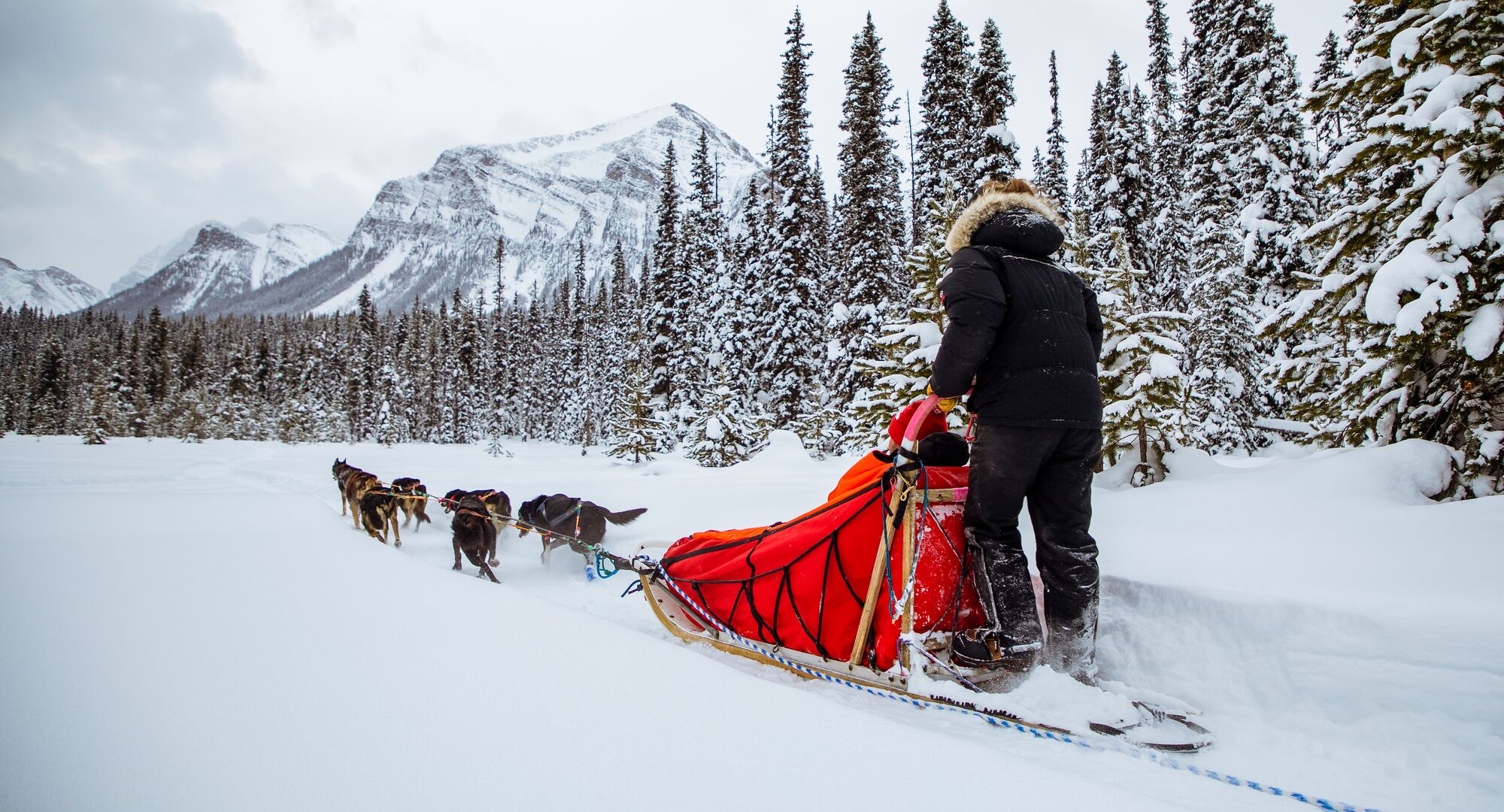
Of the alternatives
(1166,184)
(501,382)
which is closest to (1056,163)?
(1166,184)

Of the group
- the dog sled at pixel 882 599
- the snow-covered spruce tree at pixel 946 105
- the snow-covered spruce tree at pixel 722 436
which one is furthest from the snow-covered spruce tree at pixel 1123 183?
the dog sled at pixel 882 599

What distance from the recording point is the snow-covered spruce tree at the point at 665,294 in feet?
77.4

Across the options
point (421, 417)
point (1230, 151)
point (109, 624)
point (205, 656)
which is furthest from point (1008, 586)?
point (421, 417)

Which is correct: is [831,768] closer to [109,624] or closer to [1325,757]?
[1325,757]

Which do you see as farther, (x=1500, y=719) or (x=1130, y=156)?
(x=1130, y=156)

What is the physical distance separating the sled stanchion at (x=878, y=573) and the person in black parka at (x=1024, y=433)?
0.96ft

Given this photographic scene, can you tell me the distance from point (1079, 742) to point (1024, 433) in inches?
41.7

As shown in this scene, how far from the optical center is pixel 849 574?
2727mm

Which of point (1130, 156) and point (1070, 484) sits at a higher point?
point (1130, 156)

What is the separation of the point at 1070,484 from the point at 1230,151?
1709 cm

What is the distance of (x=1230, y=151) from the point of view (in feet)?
48.5

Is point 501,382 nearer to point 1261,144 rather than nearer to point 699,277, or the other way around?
point 699,277

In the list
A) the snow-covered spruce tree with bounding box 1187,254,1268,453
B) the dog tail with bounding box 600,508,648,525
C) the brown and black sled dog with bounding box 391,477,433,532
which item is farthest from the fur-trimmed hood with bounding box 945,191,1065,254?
the snow-covered spruce tree with bounding box 1187,254,1268,453

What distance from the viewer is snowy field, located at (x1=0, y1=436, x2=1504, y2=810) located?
4.60 feet
